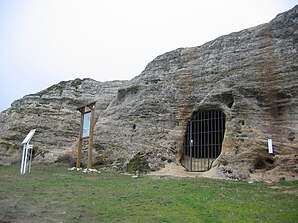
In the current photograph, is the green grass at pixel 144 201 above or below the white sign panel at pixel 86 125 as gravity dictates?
below

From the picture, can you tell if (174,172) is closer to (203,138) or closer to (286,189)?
(203,138)

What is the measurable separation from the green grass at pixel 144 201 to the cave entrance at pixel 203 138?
20.5 ft

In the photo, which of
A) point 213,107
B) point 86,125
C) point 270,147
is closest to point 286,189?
point 270,147

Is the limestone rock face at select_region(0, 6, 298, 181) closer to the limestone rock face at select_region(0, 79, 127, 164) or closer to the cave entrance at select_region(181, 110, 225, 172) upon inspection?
the limestone rock face at select_region(0, 79, 127, 164)

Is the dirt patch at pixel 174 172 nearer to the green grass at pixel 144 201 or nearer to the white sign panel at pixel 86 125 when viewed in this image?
the green grass at pixel 144 201

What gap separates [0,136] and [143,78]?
36.7 feet

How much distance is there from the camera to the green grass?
961 centimetres

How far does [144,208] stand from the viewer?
1052cm

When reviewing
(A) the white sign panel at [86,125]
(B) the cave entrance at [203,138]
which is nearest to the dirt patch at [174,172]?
(B) the cave entrance at [203,138]

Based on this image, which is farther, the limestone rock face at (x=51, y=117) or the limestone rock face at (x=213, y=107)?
the limestone rock face at (x=51, y=117)

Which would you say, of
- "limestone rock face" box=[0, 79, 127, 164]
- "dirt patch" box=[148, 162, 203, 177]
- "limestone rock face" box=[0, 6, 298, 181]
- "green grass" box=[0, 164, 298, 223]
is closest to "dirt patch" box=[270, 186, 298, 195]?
"green grass" box=[0, 164, 298, 223]

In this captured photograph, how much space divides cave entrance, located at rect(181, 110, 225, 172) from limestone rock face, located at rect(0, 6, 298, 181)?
1.61 ft

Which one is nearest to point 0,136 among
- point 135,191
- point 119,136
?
point 119,136

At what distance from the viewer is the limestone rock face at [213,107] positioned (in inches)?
727
